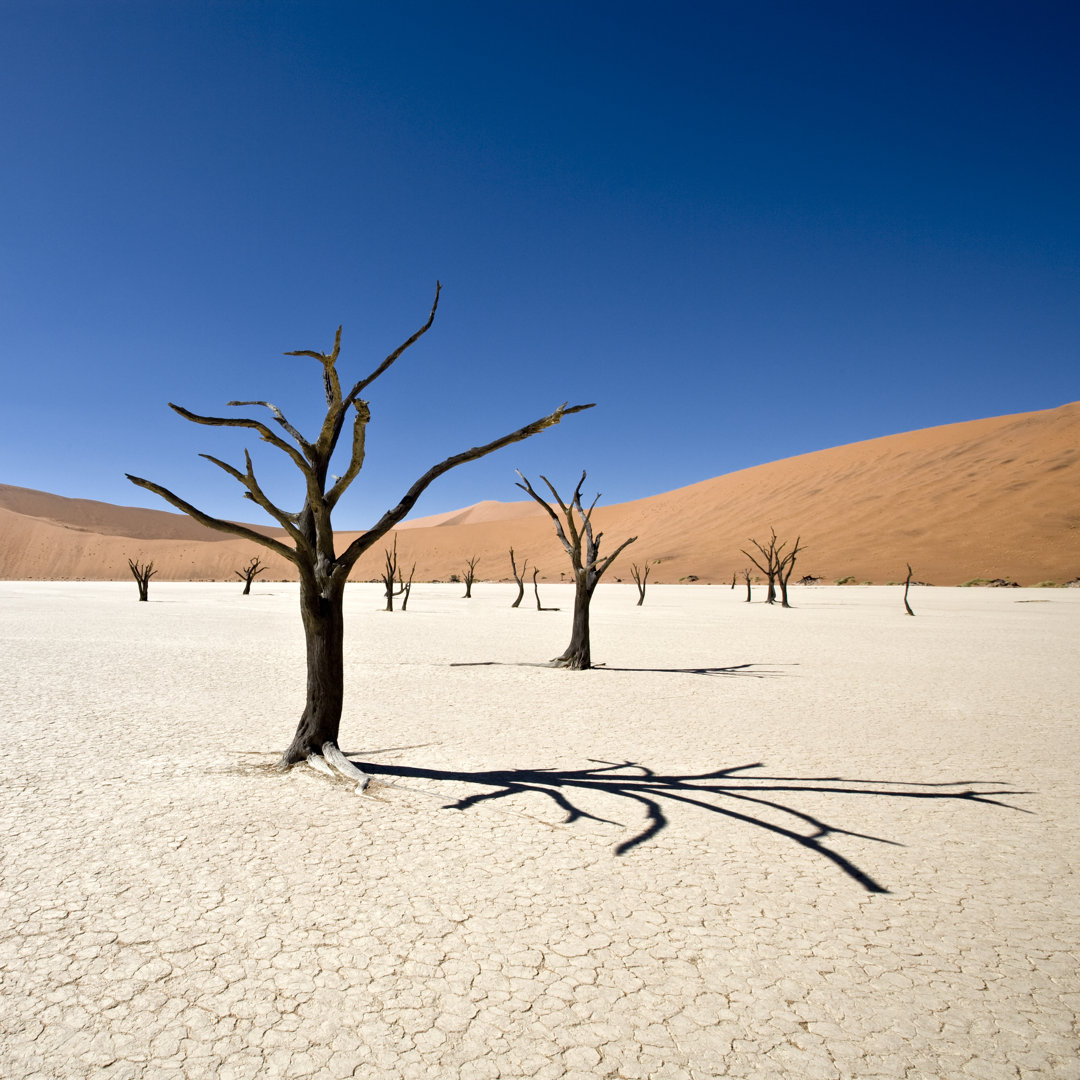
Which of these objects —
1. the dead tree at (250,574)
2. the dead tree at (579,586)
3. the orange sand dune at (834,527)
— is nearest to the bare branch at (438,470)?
the dead tree at (579,586)

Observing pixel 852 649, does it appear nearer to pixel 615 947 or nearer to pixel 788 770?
pixel 788 770

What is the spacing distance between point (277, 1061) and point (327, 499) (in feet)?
12.6

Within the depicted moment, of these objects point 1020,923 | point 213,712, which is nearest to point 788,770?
point 1020,923

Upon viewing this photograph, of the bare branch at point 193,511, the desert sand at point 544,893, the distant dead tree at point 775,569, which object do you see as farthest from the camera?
the distant dead tree at point 775,569

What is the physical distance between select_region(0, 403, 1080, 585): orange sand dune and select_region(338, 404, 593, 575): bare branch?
42650 millimetres

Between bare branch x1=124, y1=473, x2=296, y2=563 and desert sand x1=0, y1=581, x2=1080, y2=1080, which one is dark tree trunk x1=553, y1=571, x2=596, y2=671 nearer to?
desert sand x1=0, y1=581, x2=1080, y2=1080

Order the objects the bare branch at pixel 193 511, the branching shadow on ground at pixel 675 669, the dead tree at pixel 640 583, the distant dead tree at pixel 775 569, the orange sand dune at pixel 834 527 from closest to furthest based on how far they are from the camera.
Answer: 1. the bare branch at pixel 193 511
2. the branching shadow on ground at pixel 675 669
3. the distant dead tree at pixel 775 569
4. the dead tree at pixel 640 583
5. the orange sand dune at pixel 834 527

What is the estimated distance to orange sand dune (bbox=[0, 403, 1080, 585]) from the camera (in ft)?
145

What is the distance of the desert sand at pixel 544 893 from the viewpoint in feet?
7.42

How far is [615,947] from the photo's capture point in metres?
2.82

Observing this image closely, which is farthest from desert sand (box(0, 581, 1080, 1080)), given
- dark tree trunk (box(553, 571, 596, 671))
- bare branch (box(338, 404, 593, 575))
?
dark tree trunk (box(553, 571, 596, 671))

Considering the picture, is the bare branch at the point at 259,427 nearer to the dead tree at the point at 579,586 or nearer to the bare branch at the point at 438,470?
the bare branch at the point at 438,470

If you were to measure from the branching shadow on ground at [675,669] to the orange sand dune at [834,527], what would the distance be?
1414 inches

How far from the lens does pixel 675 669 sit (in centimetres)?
1095
